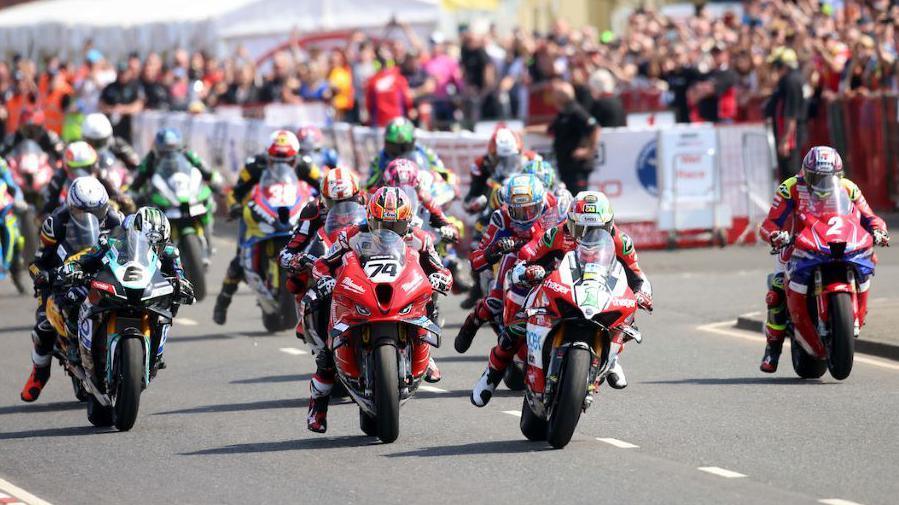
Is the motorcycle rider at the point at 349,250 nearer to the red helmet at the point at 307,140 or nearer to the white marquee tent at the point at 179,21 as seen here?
→ the red helmet at the point at 307,140

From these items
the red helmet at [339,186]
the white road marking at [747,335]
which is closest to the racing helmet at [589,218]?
the red helmet at [339,186]

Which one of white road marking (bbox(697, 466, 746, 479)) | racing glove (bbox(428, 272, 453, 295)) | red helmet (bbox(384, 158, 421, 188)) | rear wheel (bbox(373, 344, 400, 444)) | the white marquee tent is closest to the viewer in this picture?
white road marking (bbox(697, 466, 746, 479))

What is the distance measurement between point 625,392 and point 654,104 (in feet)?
43.3

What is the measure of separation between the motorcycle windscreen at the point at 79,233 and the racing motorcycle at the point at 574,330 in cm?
386

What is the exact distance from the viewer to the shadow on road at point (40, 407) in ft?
41.6

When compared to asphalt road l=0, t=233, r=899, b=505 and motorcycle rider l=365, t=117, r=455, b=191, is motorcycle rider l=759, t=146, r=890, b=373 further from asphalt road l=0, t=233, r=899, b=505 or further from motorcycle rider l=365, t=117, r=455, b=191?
motorcycle rider l=365, t=117, r=455, b=191

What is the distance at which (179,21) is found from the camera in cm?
3428

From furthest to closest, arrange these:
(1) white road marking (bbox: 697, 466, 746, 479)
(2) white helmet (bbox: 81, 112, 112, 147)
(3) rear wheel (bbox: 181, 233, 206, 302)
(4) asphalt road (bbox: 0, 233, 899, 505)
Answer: (2) white helmet (bbox: 81, 112, 112, 147) → (3) rear wheel (bbox: 181, 233, 206, 302) → (1) white road marking (bbox: 697, 466, 746, 479) → (4) asphalt road (bbox: 0, 233, 899, 505)

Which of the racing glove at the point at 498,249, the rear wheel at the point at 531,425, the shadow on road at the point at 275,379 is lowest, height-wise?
the shadow on road at the point at 275,379

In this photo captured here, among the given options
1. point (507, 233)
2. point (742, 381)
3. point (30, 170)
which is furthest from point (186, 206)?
point (742, 381)

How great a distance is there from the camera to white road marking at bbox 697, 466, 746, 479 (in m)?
9.32

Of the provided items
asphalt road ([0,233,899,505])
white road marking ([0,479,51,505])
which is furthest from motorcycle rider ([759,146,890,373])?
white road marking ([0,479,51,505])

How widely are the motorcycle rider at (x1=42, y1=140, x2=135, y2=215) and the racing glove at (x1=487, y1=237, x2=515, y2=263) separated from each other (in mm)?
5327

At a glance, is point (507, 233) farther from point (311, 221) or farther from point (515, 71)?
point (515, 71)
